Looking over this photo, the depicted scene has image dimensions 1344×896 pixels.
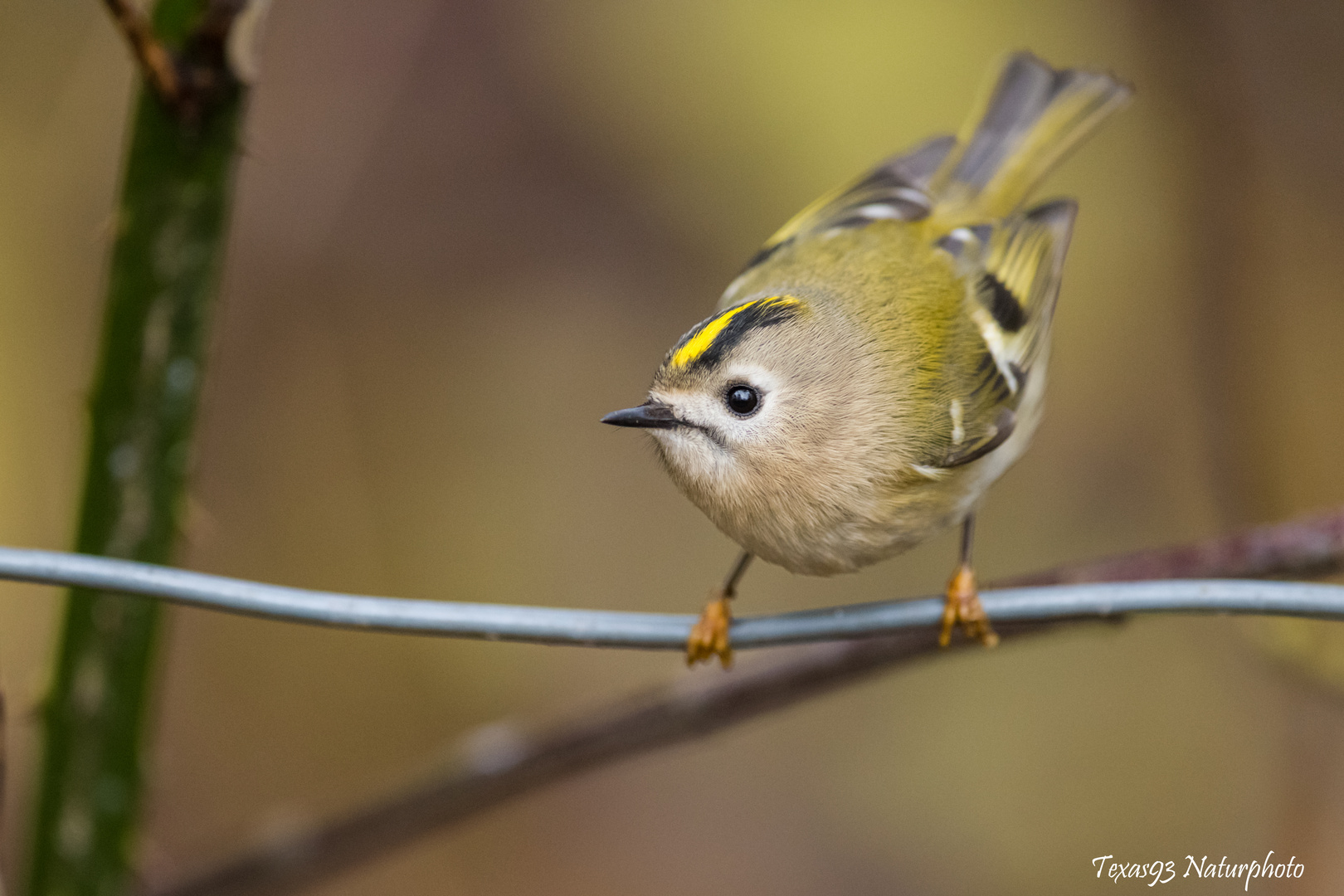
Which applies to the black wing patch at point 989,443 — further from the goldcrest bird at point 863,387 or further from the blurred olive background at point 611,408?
the blurred olive background at point 611,408

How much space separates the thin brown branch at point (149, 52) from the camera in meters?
1.03

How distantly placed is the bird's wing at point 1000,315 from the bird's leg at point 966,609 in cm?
14

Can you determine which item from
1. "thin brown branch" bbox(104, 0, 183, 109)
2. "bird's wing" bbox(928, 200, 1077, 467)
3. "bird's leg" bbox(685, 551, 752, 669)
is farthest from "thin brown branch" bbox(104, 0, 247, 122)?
"bird's wing" bbox(928, 200, 1077, 467)

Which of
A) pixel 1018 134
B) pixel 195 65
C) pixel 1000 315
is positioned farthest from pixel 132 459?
pixel 1018 134

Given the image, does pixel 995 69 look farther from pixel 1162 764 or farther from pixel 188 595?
pixel 1162 764

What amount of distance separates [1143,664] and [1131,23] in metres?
1.59

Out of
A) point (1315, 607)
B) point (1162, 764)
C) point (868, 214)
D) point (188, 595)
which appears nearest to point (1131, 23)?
point (868, 214)

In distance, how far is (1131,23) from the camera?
267 cm

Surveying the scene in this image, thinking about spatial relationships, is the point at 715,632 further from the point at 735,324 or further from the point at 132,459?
the point at 132,459

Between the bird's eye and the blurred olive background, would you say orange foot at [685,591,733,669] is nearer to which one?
the bird's eye

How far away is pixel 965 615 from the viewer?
1.26 meters

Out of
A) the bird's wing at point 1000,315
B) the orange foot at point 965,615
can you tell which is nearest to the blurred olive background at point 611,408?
the bird's wing at point 1000,315

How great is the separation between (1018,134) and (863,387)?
79 centimetres

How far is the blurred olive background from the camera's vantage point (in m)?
2.59
